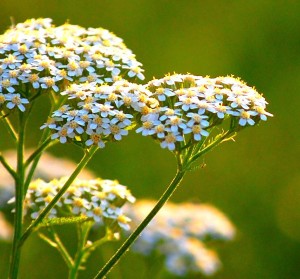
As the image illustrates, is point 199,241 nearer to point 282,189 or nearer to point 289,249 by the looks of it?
point 289,249

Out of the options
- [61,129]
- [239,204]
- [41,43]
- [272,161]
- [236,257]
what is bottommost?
[61,129]

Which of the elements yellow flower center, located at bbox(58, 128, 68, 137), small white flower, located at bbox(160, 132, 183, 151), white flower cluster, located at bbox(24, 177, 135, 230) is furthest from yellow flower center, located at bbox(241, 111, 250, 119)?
white flower cluster, located at bbox(24, 177, 135, 230)

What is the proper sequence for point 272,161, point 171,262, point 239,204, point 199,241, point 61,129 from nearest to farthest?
A: point 61,129 → point 171,262 → point 199,241 → point 239,204 → point 272,161

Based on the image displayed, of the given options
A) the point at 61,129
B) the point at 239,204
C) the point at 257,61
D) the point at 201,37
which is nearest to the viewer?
the point at 61,129

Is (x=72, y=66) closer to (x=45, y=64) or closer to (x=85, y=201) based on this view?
(x=45, y=64)

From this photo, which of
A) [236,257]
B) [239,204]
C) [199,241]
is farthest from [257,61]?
[199,241]

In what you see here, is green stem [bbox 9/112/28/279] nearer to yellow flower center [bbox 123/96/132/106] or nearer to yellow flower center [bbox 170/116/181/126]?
yellow flower center [bbox 123/96/132/106]

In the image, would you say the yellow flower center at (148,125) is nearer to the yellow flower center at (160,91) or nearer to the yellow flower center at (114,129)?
the yellow flower center at (114,129)
